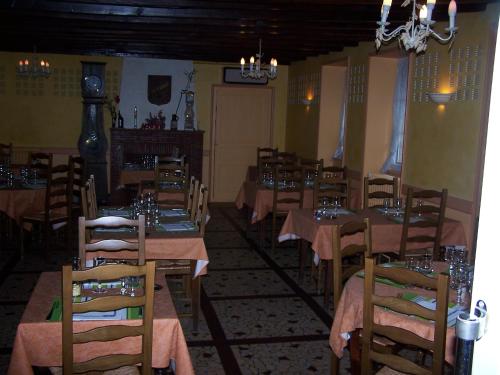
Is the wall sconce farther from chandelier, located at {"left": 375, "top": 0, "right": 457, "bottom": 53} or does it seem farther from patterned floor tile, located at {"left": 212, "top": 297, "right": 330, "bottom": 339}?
patterned floor tile, located at {"left": 212, "top": 297, "right": 330, "bottom": 339}

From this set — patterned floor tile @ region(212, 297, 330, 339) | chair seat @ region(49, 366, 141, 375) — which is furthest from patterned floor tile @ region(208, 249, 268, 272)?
chair seat @ region(49, 366, 141, 375)

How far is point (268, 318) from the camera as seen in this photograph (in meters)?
4.94

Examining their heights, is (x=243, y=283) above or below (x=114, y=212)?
below

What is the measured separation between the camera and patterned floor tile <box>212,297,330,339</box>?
4.64 m

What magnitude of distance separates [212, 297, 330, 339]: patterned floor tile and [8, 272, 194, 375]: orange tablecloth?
1773mm

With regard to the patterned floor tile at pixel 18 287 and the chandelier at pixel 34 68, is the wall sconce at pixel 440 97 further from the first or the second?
the chandelier at pixel 34 68

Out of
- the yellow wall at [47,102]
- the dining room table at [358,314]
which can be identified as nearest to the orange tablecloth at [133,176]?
the yellow wall at [47,102]

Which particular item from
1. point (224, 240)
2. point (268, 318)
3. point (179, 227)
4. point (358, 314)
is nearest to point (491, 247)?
point (358, 314)

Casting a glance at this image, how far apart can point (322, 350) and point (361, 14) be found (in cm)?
360

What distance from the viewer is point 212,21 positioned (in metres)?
6.42

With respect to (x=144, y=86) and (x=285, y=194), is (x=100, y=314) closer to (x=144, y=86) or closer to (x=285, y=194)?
(x=285, y=194)

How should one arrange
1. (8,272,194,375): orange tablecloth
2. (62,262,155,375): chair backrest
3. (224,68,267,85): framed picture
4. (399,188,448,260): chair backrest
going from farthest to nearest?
(224,68,267,85): framed picture → (399,188,448,260): chair backrest → (8,272,194,375): orange tablecloth → (62,262,155,375): chair backrest

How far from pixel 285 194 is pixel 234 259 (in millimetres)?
1199

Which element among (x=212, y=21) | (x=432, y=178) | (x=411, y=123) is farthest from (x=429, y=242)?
(x=212, y=21)
